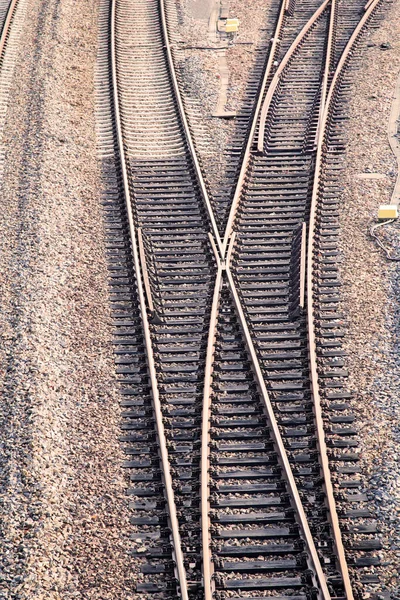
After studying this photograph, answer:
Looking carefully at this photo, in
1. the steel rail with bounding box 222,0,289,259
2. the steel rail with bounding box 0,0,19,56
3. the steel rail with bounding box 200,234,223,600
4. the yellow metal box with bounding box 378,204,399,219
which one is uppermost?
the steel rail with bounding box 0,0,19,56

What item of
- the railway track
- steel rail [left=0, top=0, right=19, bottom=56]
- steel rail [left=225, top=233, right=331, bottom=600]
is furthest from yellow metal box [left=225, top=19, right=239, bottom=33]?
steel rail [left=225, top=233, right=331, bottom=600]

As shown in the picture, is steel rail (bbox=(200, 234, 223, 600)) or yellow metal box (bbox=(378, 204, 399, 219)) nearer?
steel rail (bbox=(200, 234, 223, 600))

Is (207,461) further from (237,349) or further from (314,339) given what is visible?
(314,339)

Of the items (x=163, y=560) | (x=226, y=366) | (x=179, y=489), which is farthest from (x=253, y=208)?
(x=163, y=560)

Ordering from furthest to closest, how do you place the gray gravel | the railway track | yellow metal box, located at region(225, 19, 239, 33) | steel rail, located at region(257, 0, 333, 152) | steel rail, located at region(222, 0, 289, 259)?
yellow metal box, located at region(225, 19, 239, 33) → steel rail, located at region(257, 0, 333, 152) → steel rail, located at region(222, 0, 289, 259) → the gray gravel → the railway track

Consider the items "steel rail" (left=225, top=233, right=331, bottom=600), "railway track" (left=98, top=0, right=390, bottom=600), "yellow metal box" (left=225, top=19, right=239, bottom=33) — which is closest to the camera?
"steel rail" (left=225, top=233, right=331, bottom=600)

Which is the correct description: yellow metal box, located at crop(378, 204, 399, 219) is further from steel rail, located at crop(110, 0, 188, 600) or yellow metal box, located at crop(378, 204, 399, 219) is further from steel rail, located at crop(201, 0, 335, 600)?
steel rail, located at crop(110, 0, 188, 600)

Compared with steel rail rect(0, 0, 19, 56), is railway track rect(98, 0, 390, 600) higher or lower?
lower
